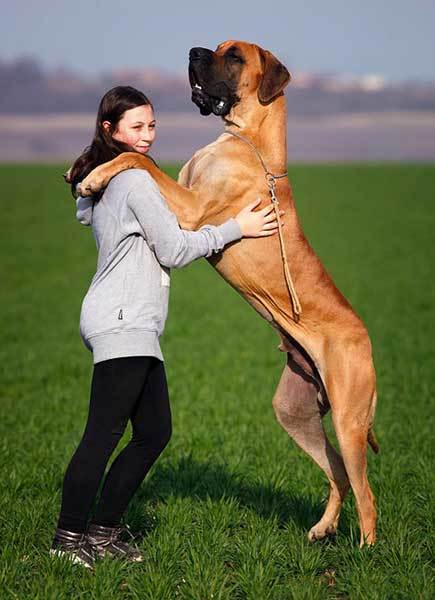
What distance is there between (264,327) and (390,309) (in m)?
2.68

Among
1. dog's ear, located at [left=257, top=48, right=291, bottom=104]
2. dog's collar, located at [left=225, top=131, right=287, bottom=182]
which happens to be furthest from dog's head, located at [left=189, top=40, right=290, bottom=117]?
dog's collar, located at [left=225, top=131, right=287, bottom=182]

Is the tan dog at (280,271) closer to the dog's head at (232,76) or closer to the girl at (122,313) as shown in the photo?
the dog's head at (232,76)

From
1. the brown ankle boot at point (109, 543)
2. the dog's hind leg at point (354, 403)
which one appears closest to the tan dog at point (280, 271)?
the dog's hind leg at point (354, 403)

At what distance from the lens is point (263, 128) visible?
4.85 metres

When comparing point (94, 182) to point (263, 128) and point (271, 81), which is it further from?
point (271, 81)

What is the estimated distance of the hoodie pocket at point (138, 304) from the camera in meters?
4.15

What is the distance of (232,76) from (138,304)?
1.49m

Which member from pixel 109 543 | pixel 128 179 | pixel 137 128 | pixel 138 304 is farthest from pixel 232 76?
pixel 109 543

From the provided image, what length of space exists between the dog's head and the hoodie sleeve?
0.78 meters

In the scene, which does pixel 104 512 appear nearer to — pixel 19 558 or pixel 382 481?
pixel 19 558

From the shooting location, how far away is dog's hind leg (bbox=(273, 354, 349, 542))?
4.91 metres

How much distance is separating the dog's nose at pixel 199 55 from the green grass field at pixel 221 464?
2.61 m

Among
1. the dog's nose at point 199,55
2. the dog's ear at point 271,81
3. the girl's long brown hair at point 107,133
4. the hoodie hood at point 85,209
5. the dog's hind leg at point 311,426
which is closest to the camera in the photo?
the girl's long brown hair at point 107,133

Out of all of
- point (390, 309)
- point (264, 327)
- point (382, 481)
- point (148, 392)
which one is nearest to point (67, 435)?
point (382, 481)
